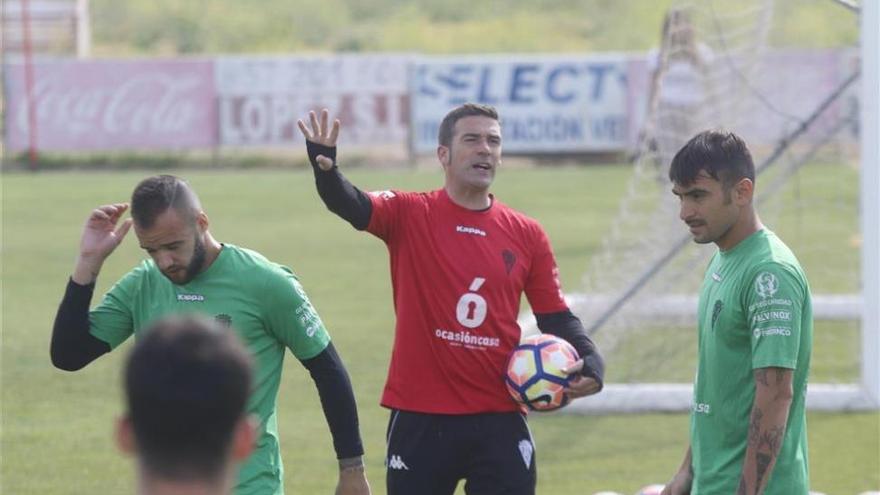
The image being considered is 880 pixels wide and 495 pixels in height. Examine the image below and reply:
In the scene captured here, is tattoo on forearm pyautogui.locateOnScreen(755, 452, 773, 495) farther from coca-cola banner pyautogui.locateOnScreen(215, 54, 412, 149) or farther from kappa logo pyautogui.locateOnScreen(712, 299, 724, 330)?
coca-cola banner pyautogui.locateOnScreen(215, 54, 412, 149)

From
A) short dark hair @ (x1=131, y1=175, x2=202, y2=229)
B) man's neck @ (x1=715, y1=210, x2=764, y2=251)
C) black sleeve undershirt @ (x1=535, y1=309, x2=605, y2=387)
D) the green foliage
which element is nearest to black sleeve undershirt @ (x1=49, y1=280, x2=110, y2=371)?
short dark hair @ (x1=131, y1=175, x2=202, y2=229)

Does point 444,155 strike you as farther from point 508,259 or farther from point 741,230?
point 741,230

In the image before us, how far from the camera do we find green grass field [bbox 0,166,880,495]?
9117 mm

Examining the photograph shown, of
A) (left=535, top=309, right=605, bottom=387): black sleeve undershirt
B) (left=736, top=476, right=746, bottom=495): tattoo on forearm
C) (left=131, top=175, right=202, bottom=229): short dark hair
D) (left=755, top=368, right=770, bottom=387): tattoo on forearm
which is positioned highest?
(left=131, top=175, right=202, bottom=229): short dark hair

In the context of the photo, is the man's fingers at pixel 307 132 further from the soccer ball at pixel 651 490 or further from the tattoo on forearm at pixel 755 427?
the soccer ball at pixel 651 490

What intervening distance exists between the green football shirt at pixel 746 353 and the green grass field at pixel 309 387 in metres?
3.79

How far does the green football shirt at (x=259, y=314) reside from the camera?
5.24 m

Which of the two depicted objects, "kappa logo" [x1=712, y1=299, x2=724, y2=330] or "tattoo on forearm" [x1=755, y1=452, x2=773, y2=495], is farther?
"kappa logo" [x1=712, y1=299, x2=724, y2=330]

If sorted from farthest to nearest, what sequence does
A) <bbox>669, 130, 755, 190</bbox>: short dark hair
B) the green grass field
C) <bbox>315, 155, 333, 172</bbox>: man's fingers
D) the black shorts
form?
1. the green grass field
2. the black shorts
3. <bbox>315, 155, 333, 172</bbox>: man's fingers
4. <bbox>669, 130, 755, 190</bbox>: short dark hair

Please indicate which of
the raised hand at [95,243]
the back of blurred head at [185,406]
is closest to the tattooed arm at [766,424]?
the raised hand at [95,243]

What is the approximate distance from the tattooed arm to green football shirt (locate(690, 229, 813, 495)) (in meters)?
0.05

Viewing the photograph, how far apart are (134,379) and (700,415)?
2.63 m

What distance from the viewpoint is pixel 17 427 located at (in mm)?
10281

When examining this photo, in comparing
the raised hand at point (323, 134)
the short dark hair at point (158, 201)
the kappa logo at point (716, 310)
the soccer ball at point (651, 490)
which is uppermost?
the raised hand at point (323, 134)
